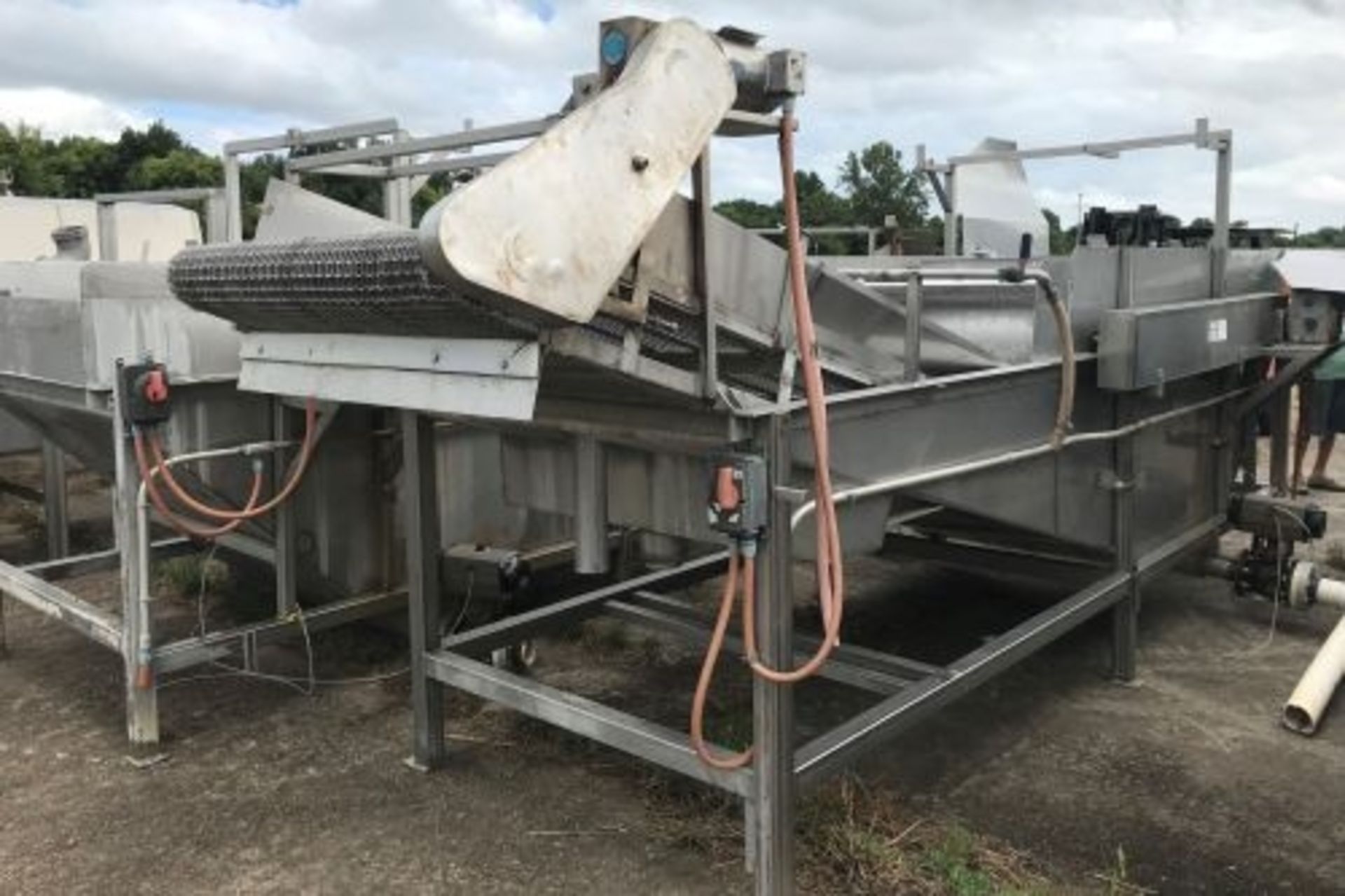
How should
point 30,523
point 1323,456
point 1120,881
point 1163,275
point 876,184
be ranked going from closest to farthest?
point 1120,881 < point 1163,275 < point 30,523 < point 1323,456 < point 876,184

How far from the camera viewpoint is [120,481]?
307 centimetres

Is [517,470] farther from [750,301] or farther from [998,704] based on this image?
[998,704]

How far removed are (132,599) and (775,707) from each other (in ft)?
5.99

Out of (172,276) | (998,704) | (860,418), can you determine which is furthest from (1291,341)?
(172,276)

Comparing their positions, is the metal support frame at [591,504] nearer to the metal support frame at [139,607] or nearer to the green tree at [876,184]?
the metal support frame at [139,607]

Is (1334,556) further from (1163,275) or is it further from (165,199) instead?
(165,199)

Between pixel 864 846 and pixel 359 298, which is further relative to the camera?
pixel 864 846

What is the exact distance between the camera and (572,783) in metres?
2.95

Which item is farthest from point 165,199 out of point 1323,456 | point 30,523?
point 1323,456

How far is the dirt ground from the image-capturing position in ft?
8.36

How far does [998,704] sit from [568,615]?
4.21 feet

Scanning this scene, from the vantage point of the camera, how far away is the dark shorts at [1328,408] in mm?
6520

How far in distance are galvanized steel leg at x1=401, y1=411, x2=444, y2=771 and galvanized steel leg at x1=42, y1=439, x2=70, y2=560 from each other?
8.45ft

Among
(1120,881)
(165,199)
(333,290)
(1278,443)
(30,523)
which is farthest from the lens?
(30,523)
